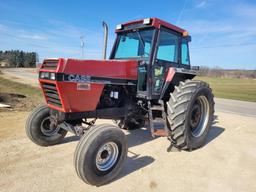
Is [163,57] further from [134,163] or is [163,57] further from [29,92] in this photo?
[29,92]

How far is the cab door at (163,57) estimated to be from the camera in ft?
15.5

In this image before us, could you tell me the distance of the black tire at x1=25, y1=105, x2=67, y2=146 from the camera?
4.62 metres

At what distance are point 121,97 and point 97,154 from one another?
59.9 inches

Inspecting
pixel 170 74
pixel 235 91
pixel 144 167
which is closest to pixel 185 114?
pixel 170 74

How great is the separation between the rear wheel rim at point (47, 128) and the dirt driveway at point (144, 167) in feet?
0.96

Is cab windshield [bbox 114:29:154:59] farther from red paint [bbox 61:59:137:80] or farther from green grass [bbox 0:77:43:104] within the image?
green grass [bbox 0:77:43:104]

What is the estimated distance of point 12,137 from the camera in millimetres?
5125

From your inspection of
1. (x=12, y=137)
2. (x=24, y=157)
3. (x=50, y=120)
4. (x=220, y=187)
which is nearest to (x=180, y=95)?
(x=220, y=187)

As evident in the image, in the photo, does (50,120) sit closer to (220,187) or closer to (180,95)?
(180,95)

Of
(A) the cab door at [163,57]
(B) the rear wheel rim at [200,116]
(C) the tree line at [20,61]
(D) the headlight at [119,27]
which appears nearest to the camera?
(A) the cab door at [163,57]

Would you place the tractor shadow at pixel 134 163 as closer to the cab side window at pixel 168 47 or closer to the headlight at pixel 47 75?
the headlight at pixel 47 75

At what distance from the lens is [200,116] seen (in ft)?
17.7

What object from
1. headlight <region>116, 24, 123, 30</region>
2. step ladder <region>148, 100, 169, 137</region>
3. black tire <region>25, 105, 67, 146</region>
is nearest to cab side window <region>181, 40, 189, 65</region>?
step ladder <region>148, 100, 169, 137</region>

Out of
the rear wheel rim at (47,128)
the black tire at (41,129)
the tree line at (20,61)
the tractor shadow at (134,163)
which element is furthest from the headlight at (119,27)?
the tree line at (20,61)
